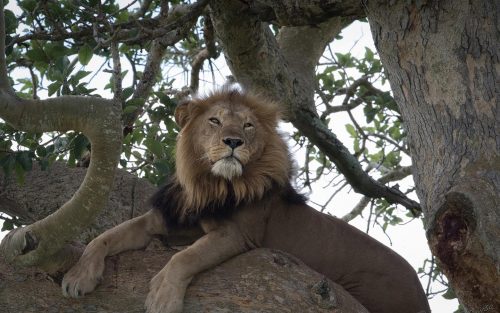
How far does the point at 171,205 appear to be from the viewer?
188 inches

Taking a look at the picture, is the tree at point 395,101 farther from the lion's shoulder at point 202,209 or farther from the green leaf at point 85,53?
the lion's shoulder at point 202,209

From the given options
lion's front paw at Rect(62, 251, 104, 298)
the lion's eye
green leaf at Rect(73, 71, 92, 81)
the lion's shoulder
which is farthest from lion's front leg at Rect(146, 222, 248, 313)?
green leaf at Rect(73, 71, 92, 81)

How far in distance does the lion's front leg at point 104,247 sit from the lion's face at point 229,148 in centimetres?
32

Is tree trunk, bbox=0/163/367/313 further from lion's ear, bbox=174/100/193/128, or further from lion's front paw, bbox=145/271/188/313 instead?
lion's ear, bbox=174/100/193/128

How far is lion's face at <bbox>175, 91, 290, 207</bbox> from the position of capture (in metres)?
4.72

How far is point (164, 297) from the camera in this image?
3.58 m

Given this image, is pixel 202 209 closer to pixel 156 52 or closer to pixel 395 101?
pixel 395 101

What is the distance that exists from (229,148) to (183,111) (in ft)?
2.11

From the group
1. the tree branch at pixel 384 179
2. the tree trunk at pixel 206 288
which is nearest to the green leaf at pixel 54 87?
the tree trunk at pixel 206 288

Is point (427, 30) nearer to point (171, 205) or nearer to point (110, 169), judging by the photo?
point (110, 169)

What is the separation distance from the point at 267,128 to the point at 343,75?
9.67ft

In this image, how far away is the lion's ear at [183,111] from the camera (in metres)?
5.17

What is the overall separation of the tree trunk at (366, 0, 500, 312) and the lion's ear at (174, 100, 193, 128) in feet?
5.44

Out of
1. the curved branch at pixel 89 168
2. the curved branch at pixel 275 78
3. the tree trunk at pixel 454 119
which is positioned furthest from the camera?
the curved branch at pixel 275 78
